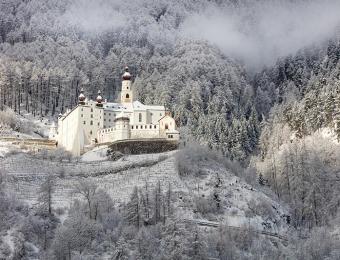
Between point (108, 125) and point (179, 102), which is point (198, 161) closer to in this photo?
point (108, 125)

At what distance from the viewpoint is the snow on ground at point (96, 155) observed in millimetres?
94500

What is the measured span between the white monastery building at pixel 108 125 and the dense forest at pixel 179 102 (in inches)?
240

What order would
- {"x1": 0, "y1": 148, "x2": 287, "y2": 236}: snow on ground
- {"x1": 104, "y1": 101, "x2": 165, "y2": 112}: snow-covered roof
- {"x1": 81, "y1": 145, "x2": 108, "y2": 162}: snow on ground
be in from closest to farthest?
1. {"x1": 0, "y1": 148, "x2": 287, "y2": 236}: snow on ground
2. {"x1": 81, "y1": 145, "x2": 108, "y2": 162}: snow on ground
3. {"x1": 104, "y1": 101, "x2": 165, "y2": 112}: snow-covered roof

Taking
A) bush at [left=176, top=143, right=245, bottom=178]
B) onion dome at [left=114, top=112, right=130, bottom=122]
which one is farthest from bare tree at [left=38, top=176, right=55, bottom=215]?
onion dome at [left=114, top=112, right=130, bottom=122]

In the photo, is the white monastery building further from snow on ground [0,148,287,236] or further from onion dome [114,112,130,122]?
snow on ground [0,148,287,236]

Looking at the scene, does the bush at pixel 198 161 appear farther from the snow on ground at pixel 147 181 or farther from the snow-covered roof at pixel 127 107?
the snow-covered roof at pixel 127 107

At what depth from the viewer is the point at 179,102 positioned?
400 ft

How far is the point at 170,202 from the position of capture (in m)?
82.9

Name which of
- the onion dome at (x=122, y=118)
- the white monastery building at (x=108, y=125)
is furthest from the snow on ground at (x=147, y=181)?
the onion dome at (x=122, y=118)

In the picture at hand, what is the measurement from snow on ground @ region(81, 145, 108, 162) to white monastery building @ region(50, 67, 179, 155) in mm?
1771

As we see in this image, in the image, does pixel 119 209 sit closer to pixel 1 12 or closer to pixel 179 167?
pixel 179 167

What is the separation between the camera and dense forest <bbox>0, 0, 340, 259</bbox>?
253 feet

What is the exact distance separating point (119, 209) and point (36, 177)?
41.4 feet

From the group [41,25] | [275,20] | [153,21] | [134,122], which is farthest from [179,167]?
[275,20]
